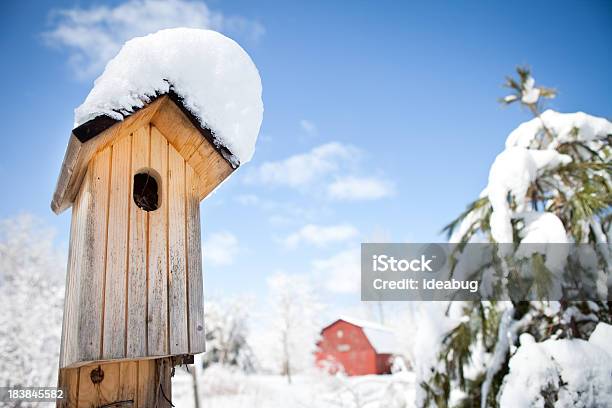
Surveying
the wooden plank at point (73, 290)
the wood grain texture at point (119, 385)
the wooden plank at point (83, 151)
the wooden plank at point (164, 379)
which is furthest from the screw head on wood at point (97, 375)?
the wooden plank at point (83, 151)

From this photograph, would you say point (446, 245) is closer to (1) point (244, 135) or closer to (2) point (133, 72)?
(1) point (244, 135)

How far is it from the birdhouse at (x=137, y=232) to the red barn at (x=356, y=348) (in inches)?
1132

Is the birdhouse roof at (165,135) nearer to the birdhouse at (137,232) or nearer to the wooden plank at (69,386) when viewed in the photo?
the birdhouse at (137,232)

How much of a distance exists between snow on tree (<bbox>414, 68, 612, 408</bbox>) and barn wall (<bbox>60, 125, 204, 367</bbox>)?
9.61ft

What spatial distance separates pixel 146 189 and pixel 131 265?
527mm

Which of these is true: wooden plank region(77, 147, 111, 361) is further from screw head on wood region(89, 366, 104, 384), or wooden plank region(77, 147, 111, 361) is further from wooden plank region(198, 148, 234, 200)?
wooden plank region(198, 148, 234, 200)

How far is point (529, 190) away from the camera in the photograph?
4.30 meters

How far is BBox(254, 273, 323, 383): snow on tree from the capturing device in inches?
1272

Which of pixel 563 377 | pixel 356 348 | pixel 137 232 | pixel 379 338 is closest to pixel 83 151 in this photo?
pixel 137 232

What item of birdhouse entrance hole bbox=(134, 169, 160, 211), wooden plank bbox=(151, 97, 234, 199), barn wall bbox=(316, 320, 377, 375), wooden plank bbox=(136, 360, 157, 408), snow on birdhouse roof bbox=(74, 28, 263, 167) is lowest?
barn wall bbox=(316, 320, 377, 375)

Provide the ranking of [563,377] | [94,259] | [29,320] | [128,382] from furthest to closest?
[29,320]
[563,377]
[128,382]
[94,259]

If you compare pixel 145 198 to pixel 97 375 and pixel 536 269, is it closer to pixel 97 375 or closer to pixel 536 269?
pixel 97 375

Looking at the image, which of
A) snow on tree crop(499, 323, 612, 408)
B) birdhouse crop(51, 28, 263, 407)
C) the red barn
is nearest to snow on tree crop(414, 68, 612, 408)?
snow on tree crop(499, 323, 612, 408)

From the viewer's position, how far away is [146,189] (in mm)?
2240
